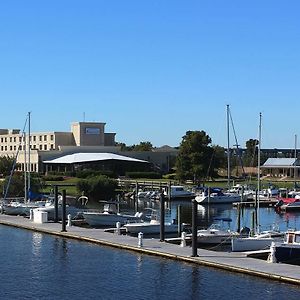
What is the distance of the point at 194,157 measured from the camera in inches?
5522

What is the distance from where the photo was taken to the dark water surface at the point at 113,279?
34.8 meters

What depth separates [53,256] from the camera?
152 feet

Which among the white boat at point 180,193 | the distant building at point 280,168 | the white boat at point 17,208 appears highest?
the distant building at point 280,168

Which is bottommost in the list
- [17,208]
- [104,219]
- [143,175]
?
[104,219]

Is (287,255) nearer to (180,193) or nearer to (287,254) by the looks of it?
(287,254)

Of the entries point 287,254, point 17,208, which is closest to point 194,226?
point 287,254

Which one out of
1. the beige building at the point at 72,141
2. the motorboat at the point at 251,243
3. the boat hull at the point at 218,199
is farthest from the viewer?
the beige building at the point at 72,141

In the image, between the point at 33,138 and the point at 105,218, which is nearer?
the point at 105,218

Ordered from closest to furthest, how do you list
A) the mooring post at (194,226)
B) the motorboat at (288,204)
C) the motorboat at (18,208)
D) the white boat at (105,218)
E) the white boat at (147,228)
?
1. the mooring post at (194,226)
2. the white boat at (147,228)
3. the white boat at (105,218)
4. the motorboat at (18,208)
5. the motorboat at (288,204)

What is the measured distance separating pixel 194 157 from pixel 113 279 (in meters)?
102

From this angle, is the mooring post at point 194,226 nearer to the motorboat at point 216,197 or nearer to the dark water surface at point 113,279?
the dark water surface at point 113,279

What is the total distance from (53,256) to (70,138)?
139 m

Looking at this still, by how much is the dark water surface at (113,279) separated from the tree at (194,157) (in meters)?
92.3

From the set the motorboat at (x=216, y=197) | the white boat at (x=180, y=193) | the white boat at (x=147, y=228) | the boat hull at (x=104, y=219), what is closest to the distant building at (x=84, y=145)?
the white boat at (x=180, y=193)
